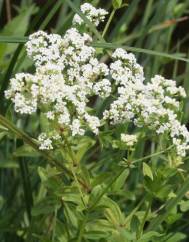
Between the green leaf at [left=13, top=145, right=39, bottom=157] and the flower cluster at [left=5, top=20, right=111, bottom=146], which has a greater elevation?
the flower cluster at [left=5, top=20, right=111, bottom=146]

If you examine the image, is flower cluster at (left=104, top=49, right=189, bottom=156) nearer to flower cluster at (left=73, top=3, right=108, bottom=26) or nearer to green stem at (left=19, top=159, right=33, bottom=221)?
flower cluster at (left=73, top=3, right=108, bottom=26)

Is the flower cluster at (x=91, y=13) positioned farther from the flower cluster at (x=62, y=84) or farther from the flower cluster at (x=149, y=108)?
the flower cluster at (x=149, y=108)

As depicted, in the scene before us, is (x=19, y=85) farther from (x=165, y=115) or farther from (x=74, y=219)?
(x=74, y=219)

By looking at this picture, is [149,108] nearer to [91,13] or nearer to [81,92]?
[81,92]

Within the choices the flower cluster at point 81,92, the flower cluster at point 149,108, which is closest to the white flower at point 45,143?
the flower cluster at point 81,92

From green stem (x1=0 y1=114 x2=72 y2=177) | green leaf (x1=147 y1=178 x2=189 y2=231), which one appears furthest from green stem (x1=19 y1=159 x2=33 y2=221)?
green leaf (x1=147 y1=178 x2=189 y2=231)

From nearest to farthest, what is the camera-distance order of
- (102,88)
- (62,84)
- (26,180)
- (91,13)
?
(62,84) < (102,88) < (91,13) < (26,180)

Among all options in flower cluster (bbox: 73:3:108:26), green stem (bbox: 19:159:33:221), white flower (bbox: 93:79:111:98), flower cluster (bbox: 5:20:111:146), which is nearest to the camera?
flower cluster (bbox: 5:20:111:146)

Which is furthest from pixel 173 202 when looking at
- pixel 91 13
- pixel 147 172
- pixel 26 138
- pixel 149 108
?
pixel 91 13
